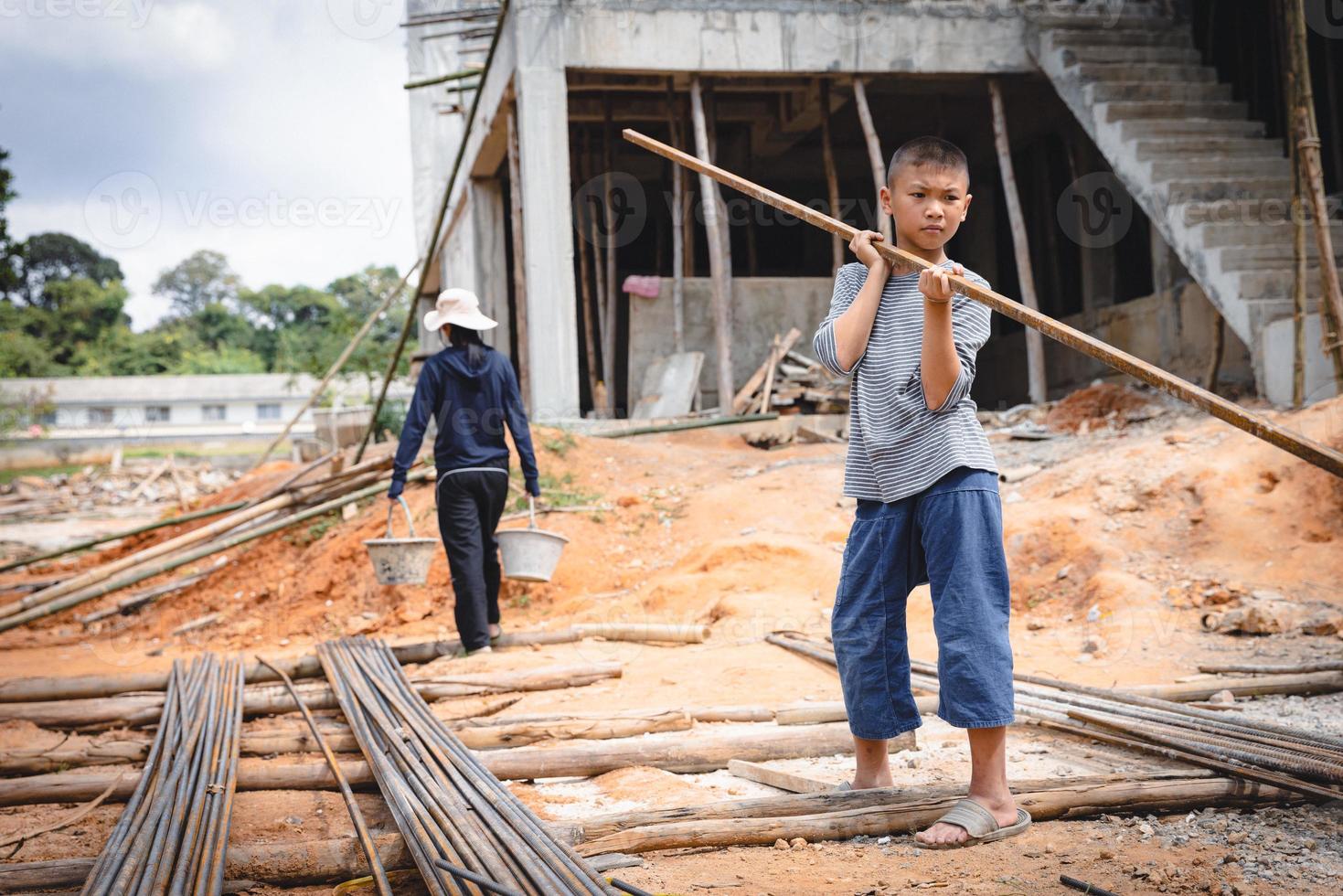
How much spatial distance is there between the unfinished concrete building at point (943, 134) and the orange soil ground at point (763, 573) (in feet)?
6.19

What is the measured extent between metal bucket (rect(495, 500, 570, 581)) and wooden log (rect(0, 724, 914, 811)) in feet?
7.80

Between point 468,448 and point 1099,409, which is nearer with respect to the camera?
point 468,448

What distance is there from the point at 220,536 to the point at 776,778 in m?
7.55

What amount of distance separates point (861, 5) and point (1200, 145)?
368 cm

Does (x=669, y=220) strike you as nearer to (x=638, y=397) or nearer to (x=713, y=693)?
(x=638, y=397)

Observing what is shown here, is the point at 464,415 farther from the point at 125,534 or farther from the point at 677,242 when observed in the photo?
the point at 677,242

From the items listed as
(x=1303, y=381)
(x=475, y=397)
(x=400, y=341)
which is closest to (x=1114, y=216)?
(x=1303, y=381)

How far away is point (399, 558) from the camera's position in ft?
19.0

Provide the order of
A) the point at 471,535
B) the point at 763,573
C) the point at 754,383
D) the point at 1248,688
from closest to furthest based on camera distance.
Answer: the point at 1248,688 < the point at 471,535 < the point at 763,573 < the point at 754,383

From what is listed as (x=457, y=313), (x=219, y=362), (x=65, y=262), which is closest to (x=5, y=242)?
(x=457, y=313)

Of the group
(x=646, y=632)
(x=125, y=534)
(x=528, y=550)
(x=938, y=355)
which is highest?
(x=938, y=355)

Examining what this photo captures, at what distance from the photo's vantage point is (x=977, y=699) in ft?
8.55

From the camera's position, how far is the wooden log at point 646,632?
586 centimetres
